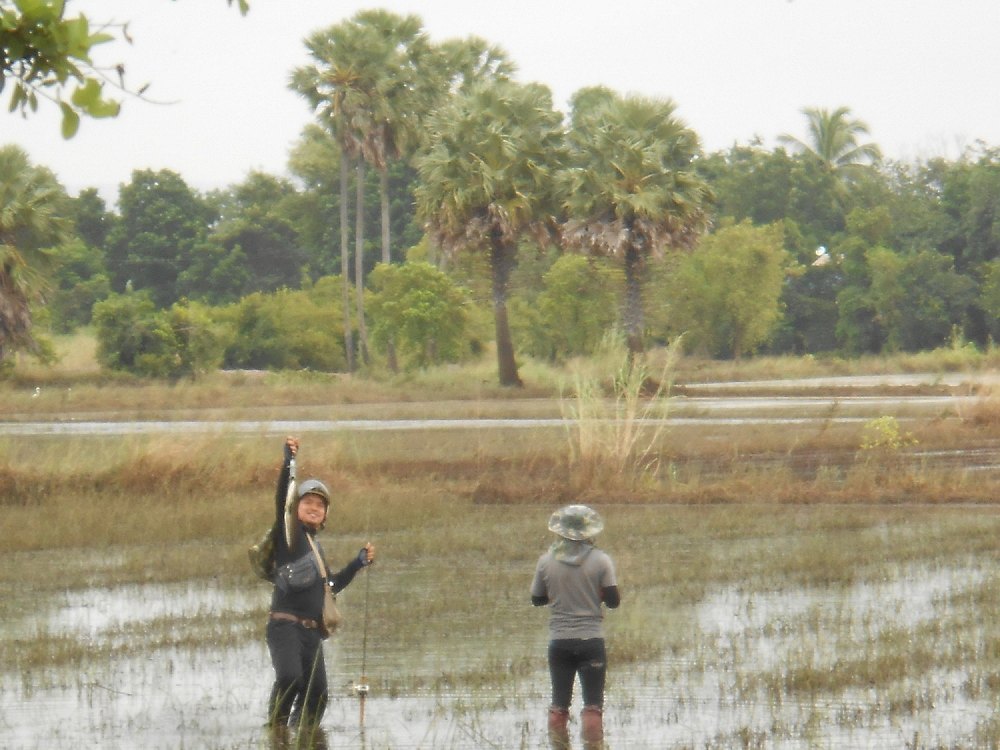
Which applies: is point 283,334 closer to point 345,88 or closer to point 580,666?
point 345,88

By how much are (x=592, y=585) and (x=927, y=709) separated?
249 centimetres

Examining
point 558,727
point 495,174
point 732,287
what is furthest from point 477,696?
point 732,287

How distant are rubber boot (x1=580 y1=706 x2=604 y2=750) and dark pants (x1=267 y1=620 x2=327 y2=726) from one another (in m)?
1.43

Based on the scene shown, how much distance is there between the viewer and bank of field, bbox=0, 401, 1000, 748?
9.91 m

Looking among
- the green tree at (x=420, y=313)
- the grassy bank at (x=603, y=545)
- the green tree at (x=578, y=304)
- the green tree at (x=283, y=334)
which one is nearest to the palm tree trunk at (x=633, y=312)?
the green tree at (x=420, y=313)

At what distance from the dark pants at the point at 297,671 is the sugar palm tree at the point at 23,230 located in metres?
34.6

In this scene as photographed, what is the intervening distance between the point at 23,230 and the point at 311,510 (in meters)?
36.4

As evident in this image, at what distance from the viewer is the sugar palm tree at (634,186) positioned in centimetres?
4972

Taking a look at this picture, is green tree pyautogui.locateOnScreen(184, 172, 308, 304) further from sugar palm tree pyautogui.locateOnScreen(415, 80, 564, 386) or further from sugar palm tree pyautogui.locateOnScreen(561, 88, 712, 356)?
sugar palm tree pyautogui.locateOnScreen(561, 88, 712, 356)

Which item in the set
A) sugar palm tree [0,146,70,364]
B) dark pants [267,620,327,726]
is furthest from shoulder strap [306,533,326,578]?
sugar palm tree [0,146,70,364]

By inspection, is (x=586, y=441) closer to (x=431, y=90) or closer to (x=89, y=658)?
(x=89, y=658)

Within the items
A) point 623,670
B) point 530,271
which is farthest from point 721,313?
point 623,670

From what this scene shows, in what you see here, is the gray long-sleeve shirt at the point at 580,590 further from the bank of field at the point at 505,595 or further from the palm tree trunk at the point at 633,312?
the palm tree trunk at the point at 633,312

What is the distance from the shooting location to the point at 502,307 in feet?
174
